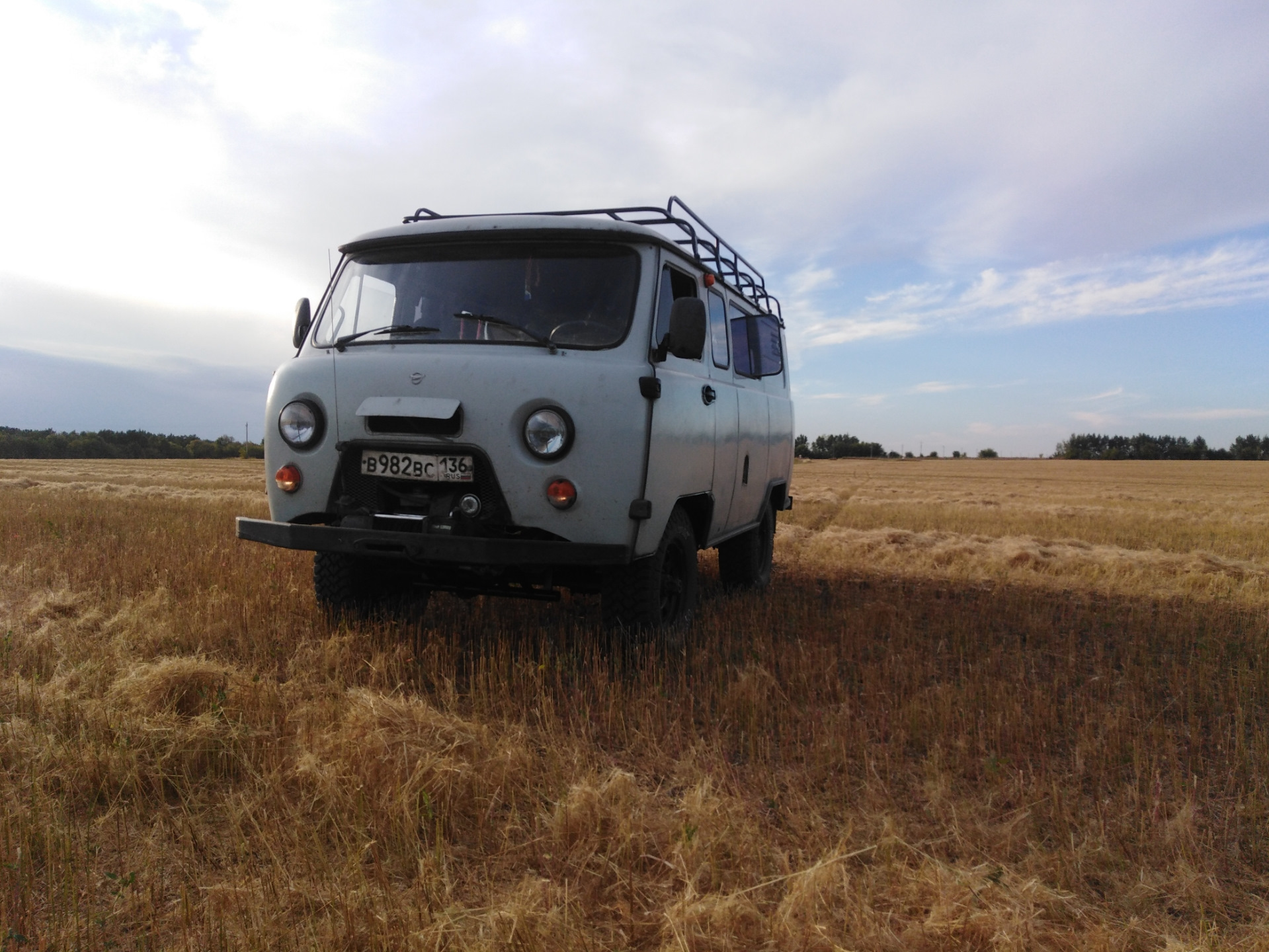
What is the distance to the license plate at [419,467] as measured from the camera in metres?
4.24

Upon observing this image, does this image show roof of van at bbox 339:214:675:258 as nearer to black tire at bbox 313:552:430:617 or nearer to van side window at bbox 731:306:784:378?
van side window at bbox 731:306:784:378

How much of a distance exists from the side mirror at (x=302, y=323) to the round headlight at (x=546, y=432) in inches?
71.9

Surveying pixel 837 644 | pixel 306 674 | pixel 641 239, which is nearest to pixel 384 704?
pixel 306 674

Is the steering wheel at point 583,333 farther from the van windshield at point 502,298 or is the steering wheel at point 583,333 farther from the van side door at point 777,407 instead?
the van side door at point 777,407

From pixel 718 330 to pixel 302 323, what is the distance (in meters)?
2.64

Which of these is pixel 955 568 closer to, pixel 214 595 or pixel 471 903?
pixel 214 595

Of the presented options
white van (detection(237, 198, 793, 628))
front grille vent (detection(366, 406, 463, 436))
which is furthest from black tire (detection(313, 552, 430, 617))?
front grille vent (detection(366, 406, 463, 436))

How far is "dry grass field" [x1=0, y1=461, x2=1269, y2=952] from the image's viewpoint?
7.78 feet

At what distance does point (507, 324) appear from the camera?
176 inches

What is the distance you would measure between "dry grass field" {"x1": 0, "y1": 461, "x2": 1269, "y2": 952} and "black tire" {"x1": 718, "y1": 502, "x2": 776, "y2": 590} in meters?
0.81

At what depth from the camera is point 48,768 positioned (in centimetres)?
320

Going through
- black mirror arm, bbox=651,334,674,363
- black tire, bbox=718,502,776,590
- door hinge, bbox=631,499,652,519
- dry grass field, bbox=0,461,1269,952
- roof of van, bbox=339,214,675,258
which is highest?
roof of van, bbox=339,214,675,258

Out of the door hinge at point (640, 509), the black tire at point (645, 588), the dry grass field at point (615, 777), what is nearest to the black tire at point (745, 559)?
the dry grass field at point (615, 777)

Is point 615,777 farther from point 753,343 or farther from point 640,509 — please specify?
point 753,343
